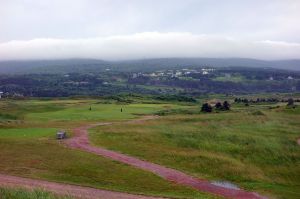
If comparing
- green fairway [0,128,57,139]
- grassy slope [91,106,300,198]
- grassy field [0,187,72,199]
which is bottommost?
grassy slope [91,106,300,198]

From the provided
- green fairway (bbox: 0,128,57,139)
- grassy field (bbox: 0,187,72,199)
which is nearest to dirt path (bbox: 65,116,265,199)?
green fairway (bbox: 0,128,57,139)

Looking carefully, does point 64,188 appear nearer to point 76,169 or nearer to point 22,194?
point 76,169

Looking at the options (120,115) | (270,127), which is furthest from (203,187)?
(120,115)

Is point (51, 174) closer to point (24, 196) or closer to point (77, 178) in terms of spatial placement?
point (77, 178)

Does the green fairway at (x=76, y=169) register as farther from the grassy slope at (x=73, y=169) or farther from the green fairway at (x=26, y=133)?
the green fairway at (x=26, y=133)

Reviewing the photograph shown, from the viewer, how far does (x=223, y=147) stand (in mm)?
58969

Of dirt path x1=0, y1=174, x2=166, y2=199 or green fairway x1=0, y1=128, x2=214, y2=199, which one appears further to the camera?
green fairway x1=0, y1=128, x2=214, y2=199

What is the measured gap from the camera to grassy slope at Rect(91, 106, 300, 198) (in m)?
47.8

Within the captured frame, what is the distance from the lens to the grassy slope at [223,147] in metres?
47.8

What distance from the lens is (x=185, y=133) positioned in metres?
65.1

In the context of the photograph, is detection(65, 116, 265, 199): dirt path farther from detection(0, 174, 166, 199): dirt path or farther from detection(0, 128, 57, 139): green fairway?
detection(0, 174, 166, 199): dirt path

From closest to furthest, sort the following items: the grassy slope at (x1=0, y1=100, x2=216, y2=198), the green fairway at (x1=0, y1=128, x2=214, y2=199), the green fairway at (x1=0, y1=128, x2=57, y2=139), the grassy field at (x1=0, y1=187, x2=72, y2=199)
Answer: the grassy field at (x1=0, y1=187, x2=72, y2=199) → the green fairway at (x1=0, y1=128, x2=214, y2=199) → the grassy slope at (x1=0, y1=100, x2=216, y2=198) → the green fairway at (x1=0, y1=128, x2=57, y2=139)

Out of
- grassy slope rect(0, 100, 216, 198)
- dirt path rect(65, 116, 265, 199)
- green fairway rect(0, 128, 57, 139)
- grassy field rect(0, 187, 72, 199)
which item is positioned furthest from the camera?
green fairway rect(0, 128, 57, 139)

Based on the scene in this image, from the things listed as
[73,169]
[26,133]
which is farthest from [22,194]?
[26,133]
